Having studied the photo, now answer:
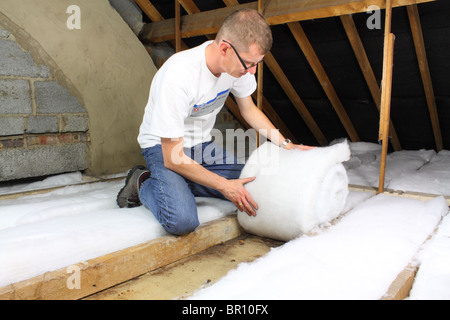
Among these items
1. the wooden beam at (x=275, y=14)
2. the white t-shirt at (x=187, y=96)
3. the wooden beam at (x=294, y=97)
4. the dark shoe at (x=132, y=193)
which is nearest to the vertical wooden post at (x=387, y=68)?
the wooden beam at (x=275, y=14)

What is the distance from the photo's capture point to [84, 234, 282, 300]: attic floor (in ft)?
4.18

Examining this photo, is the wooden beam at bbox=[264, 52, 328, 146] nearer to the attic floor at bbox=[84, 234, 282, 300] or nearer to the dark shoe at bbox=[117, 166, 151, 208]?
the dark shoe at bbox=[117, 166, 151, 208]

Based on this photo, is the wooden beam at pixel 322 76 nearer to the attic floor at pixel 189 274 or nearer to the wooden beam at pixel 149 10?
the wooden beam at pixel 149 10

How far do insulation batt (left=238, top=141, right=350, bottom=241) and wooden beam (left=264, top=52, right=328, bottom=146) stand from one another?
1654 millimetres

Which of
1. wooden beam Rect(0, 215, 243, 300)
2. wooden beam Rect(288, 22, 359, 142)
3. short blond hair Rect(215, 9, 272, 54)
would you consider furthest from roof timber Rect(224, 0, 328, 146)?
wooden beam Rect(0, 215, 243, 300)

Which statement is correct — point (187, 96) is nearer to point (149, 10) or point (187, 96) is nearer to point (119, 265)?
point (119, 265)

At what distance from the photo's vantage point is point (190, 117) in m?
1.77

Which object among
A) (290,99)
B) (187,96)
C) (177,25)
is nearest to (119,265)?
(187,96)

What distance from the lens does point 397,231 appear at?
1526 millimetres

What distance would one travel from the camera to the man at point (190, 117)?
1.46m

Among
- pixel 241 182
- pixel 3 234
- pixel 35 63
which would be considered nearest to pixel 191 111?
pixel 241 182

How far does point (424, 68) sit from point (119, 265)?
2.52m
